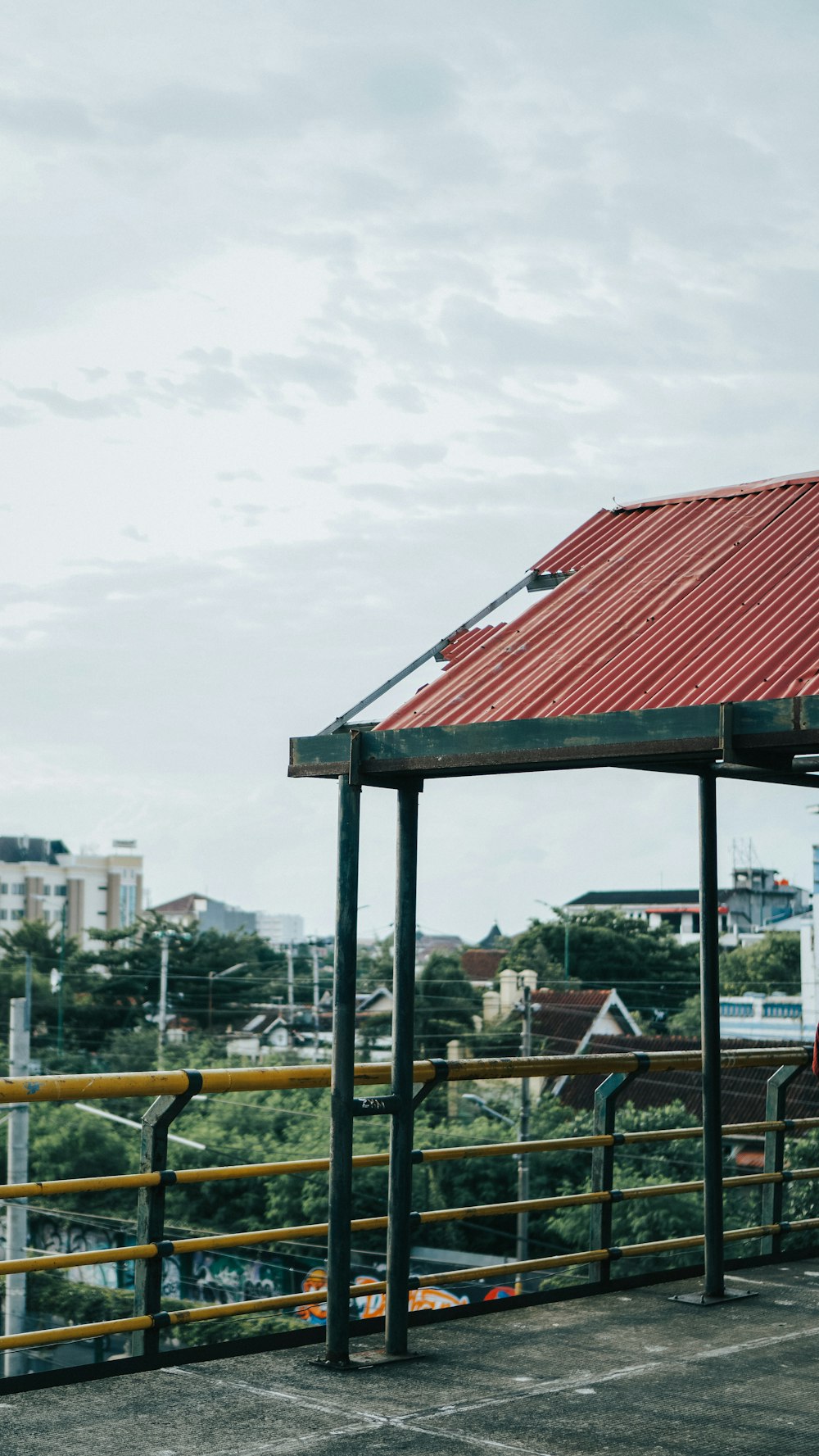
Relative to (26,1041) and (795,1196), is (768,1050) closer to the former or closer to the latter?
(26,1041)

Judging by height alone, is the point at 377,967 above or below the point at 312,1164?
below

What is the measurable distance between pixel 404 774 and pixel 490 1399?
242cm

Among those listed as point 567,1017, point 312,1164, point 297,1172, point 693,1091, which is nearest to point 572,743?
point 312,1164

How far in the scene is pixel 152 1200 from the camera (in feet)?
Result: 18.5

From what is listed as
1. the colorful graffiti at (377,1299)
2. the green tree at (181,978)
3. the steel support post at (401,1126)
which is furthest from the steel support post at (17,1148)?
the green tree at (181,978)

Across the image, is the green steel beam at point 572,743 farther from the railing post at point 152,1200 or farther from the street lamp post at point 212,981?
the street lamp post at point 212,981

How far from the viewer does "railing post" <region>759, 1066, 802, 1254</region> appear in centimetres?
848

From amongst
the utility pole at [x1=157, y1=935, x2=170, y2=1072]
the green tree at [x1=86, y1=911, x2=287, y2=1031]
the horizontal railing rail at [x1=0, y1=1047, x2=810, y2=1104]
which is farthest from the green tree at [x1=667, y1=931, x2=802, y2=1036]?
the horizontal railing rail at [x1=0, y1=1047, x2=810, y2=1104]

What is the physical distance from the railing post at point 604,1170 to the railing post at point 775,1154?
4.48ft

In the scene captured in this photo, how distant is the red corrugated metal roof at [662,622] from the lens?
233 inches

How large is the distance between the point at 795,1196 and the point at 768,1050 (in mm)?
21809

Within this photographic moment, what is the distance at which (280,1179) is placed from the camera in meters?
44.0

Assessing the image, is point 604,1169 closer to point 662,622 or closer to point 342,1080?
point 342,1080


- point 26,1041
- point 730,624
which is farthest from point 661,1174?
point 730,624
